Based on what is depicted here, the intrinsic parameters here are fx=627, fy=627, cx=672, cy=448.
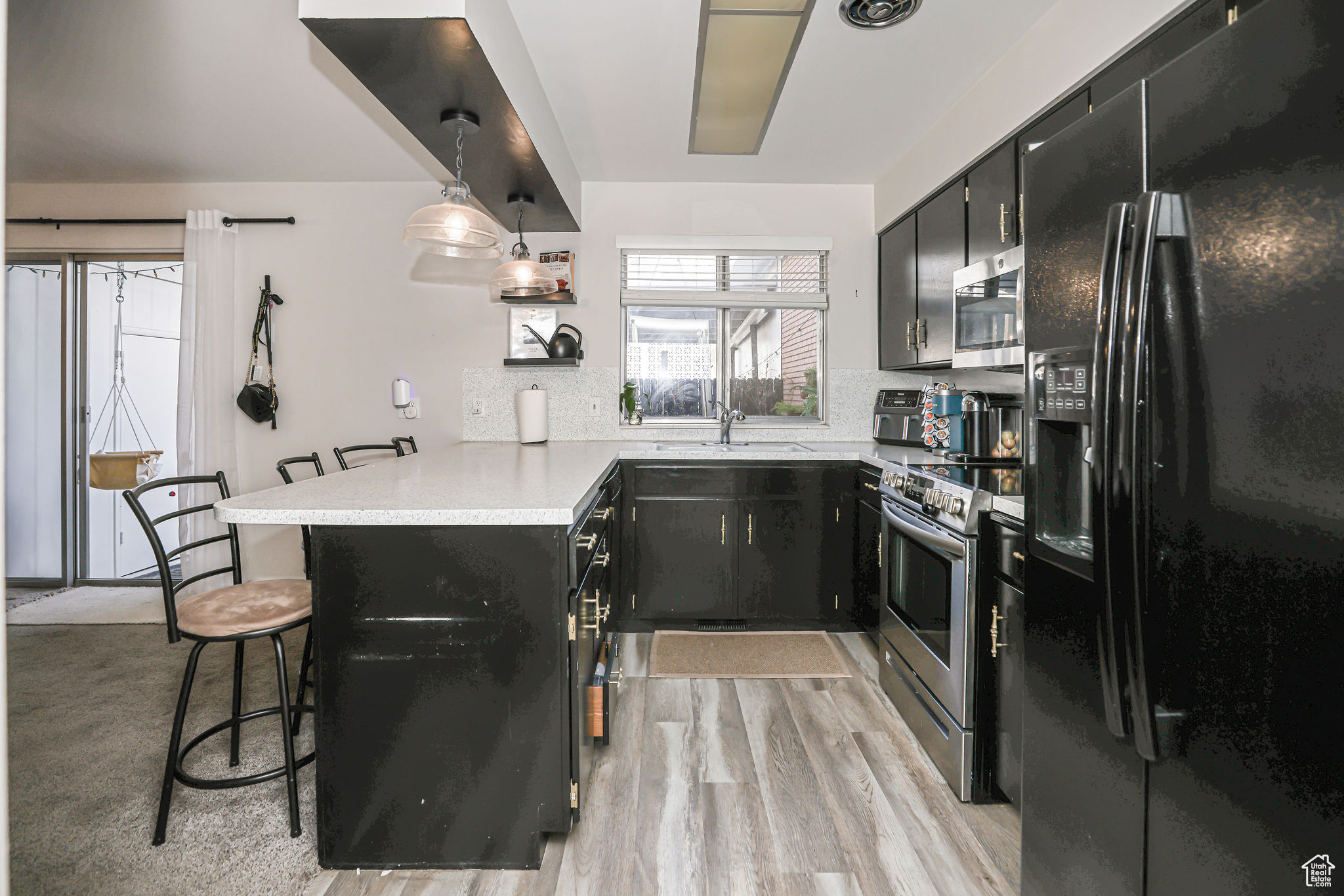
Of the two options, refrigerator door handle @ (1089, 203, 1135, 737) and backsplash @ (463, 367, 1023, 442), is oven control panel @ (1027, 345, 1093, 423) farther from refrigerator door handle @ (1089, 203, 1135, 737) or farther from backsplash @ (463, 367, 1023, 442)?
backsplash @ (463, 367, 1023, 442)

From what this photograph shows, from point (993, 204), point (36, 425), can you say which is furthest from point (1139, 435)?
point (36, 425)

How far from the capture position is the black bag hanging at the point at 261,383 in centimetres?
356

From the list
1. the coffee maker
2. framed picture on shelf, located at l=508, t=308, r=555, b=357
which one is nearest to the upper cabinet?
the coffee maker

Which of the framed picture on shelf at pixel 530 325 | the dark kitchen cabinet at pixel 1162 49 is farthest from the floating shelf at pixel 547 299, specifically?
the dark kitchen cabinet at pixel 1162 49

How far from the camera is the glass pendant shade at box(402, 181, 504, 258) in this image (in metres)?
2.17

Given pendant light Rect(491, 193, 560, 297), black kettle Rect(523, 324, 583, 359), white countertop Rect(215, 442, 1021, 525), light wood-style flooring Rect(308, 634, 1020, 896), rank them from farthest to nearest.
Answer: black kettle Rect(523, 324, 583, 359), pendant light Rect(491, 193, 560, 297), light wood-style flooring Rect(308, 634, 1020, 896), white countertop Rect(215, 442, 1021, 525)

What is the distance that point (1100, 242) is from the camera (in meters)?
1.03

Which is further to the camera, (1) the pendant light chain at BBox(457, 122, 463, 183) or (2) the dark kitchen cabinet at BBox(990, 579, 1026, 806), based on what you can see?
(1) the pendant light chain at BBox(457, 122, 463, 183)

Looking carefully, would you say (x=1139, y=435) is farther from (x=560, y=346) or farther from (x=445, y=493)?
(x=560, y=346)

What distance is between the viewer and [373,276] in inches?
144

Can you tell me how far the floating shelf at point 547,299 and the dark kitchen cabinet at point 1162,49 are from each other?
2489 millimetres

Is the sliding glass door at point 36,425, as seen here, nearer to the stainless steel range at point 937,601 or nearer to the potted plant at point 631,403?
the potted plant at point 631,403

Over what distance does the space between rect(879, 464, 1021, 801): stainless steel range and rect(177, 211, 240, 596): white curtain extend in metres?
3.59

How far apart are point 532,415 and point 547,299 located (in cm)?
66
